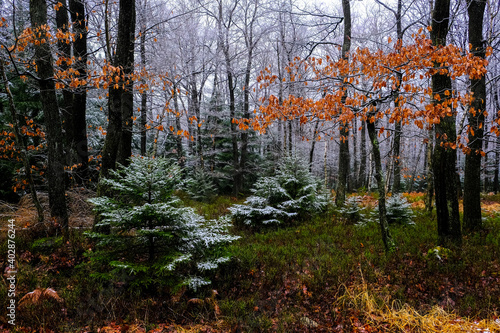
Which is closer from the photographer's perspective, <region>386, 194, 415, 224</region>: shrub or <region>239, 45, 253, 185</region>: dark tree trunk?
<region>386, 194, 415, 224</region>: shrub

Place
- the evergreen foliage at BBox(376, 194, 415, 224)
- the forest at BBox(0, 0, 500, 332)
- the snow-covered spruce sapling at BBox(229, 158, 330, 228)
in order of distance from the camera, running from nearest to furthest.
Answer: the forest at BBox(0, 0, 500, 332) < the evergreen foliage at BBox(376, 194, 415, 224) < the snow-covered spruce sapling at BBox(229, 158, 330, 228)

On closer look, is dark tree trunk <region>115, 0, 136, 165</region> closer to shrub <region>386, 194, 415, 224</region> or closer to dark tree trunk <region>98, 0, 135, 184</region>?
dark tree trunk <region>98, 0, 135, 184</region>

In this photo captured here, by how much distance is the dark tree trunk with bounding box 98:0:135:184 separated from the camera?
5379 mm

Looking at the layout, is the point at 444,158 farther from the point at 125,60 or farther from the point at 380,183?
the point at 125,60

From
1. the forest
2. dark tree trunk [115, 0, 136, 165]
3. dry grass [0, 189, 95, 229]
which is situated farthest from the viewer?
dry grass [0, 189, 95, 229]

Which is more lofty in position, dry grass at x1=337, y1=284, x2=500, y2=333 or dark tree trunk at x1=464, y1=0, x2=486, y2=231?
dark tree trunk at x1=464, y1=0, x2=486, y2=231

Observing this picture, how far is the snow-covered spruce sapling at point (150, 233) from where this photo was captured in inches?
154

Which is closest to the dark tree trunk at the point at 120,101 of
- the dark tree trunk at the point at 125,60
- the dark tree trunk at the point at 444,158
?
the dark tree trunk at the point at 125,60

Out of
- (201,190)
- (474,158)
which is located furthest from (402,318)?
(201,190)

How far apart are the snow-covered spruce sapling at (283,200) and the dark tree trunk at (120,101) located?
4.21 m

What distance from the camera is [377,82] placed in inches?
209

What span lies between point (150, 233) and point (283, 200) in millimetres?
5883

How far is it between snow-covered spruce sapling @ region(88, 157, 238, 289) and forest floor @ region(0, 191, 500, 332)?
Result: 1.16 feet

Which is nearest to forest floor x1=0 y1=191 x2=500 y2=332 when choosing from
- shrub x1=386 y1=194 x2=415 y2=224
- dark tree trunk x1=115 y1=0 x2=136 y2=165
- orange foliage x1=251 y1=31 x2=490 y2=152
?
shrub x1=386 y1=194 x2=415 y2=224
